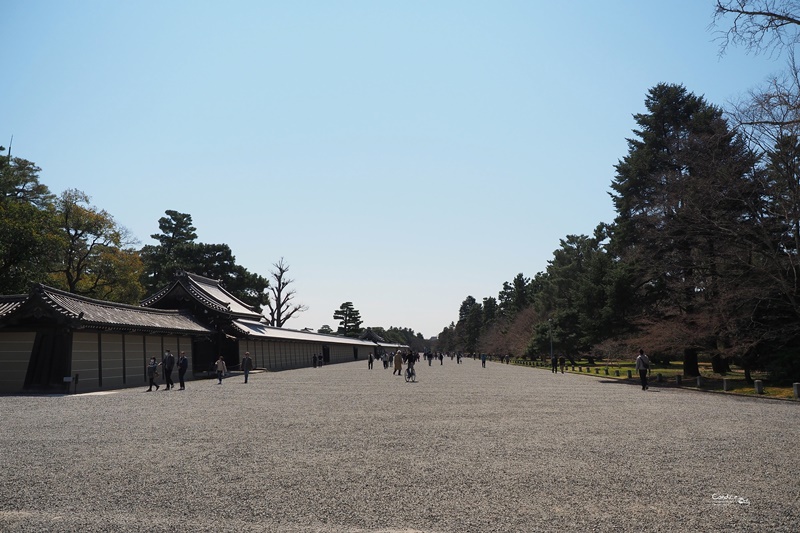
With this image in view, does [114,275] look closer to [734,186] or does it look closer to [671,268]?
[671,268]

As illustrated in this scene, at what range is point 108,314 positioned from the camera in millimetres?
27375

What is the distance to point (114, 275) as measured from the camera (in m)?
50.1

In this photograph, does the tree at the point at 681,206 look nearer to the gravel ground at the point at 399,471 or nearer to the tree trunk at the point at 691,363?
the tree trunk at the point at 691,363

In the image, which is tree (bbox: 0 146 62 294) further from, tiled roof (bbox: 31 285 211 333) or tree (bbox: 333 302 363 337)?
tree (bbox: 333 302 363 337)

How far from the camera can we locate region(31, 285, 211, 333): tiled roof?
76.5ft

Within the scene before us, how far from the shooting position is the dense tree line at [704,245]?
22.1 meters

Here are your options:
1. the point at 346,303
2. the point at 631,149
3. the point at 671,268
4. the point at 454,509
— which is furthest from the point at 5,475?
the point at 346,303

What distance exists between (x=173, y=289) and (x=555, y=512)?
135 ft

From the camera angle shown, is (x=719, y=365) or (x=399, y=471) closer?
(x=399, y=471)
